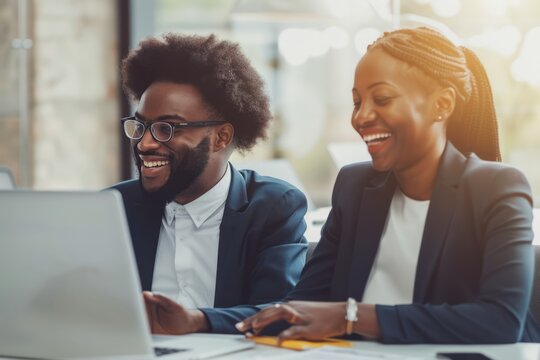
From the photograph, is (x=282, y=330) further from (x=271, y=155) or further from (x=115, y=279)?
(x=271, y=155)

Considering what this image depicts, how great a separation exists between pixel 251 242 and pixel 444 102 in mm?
612

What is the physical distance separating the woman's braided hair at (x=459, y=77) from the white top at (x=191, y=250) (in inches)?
24.6

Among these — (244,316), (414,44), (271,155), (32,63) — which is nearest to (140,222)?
(244,316)

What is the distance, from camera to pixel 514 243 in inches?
70.1

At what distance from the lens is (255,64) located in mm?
5625

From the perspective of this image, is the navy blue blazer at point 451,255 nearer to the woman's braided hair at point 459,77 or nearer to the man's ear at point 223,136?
the woman's braided hair at point 459,77

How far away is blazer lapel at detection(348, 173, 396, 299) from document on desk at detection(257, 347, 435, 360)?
0.34 metres

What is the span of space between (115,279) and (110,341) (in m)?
0.09

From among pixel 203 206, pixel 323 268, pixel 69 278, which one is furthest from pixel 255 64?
pixel 69 278

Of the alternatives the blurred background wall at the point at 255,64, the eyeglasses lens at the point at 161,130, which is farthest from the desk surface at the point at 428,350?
the blurred background wall at the point at 255,64

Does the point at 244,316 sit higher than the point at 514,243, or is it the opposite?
the point at 514,243

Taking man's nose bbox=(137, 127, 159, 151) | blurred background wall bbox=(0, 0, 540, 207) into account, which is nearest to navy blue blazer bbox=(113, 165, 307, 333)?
man's nose bbox=(137, 127, 159, 151)

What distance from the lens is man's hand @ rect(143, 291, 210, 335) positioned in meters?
1.88

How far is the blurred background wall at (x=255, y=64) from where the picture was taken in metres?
5.25
